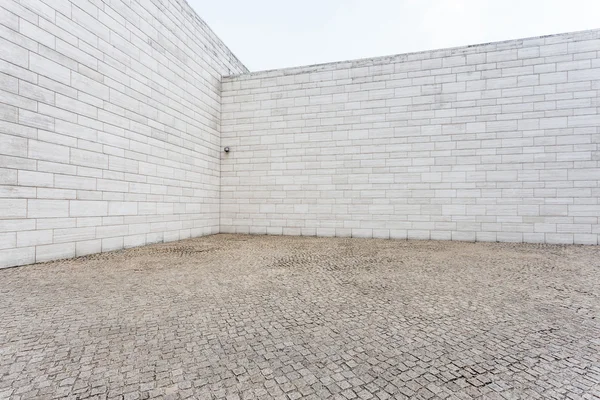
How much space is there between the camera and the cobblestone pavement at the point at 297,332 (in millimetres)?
1311

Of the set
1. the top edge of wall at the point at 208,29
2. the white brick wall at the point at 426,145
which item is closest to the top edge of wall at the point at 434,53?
the white brick wall at the point at 426,145

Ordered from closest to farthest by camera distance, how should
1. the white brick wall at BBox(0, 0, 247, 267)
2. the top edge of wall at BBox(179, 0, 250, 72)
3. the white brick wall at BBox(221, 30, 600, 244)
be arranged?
1. the white brick wall at BBox(0, 0, 247, 267)
2. the white brick wall at BBox(221, 30, 600, 244)
3. the top edge of wall at BBox(179, 0, 250, 72)

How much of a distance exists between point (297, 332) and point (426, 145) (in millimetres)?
5738

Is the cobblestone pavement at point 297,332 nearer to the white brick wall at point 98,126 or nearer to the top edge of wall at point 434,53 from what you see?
the white brick wall at point 98,126

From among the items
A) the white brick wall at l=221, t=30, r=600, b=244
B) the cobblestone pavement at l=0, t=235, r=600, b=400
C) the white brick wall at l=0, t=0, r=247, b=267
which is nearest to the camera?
the cobblestone pavement at l=0, t=235, r=600, b=400

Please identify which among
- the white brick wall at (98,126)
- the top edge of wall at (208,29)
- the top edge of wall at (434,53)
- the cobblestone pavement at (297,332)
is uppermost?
the top edge of wall at (208,29)

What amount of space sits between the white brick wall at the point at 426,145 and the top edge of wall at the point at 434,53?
2 centimetres

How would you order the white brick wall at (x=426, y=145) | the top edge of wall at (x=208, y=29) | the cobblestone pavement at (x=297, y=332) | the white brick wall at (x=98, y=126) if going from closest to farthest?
1. the cobblestone pavement at (x=297, y=332)
2. the white brick wall at (x=98, y=126)
3. the white brick wall at (x=426, y=145)
4. the top edge of wall at (x=208, y=29)

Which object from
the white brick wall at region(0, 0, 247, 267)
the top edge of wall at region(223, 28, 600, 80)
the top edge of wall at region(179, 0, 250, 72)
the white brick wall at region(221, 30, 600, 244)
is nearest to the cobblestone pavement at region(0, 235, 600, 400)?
the white brick wall at region(0, 0, 247, 267)

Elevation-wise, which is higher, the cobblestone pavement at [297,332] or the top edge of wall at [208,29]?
the top edge of wall at [208,29]

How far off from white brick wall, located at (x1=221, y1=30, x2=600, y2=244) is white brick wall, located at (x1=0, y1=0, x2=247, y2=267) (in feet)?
4.95

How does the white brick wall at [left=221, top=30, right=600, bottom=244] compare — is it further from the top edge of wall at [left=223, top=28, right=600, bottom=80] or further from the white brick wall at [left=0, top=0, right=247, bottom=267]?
the white brick wall at [left=0, top=0, right=247, bottom=267]

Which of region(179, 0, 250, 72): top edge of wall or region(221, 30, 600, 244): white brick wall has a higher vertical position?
region(179, 0, 250, 72): top edge of wall

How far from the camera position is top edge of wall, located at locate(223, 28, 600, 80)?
18.6ft
